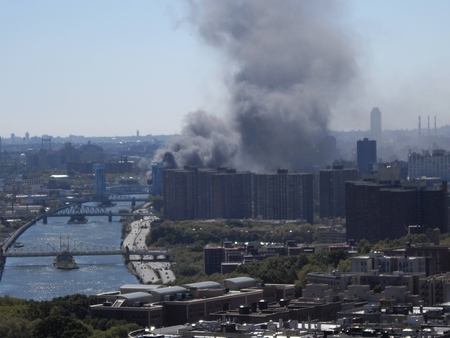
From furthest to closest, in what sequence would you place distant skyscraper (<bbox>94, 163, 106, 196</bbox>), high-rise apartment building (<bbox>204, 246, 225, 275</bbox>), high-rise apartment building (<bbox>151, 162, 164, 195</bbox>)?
1. distant skyscraper (<bbox>94, 163, 106, 196</bbox>)
2. high-rise apartment building (<bbox>151, 162, 164, 195</bbox>)
3. high-rise apartment building (<bbox>204, 246, 225, 275</bbox>)

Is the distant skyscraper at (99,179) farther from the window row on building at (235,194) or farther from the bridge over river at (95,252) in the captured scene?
the bridge over river at (95,252)

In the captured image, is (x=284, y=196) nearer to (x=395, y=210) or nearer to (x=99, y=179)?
(x=395, y=210)

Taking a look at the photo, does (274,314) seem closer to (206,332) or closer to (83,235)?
(206,332)

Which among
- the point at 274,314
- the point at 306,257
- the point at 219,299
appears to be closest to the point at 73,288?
the point at 306,257

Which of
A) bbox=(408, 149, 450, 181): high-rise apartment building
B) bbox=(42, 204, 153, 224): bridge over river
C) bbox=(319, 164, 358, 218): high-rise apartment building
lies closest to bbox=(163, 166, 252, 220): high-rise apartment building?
bbox=(42, 204, 153, 224): bridge over river

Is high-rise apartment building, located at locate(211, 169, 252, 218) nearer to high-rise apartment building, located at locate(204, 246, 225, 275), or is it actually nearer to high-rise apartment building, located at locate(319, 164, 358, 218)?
high-rise apartment building, located at locate(319, 164, 358, 218)
